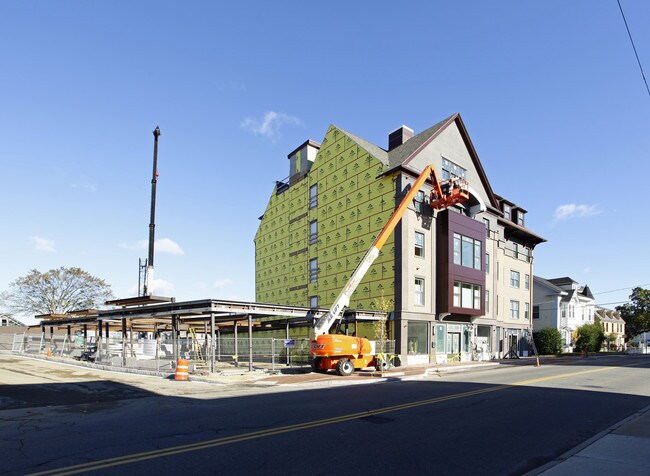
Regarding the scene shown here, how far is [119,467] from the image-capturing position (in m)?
6.88

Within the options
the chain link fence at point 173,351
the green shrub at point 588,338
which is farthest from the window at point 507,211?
the chain link fence at point 173,351

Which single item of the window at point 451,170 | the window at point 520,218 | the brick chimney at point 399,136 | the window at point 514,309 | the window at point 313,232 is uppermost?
the brick chimney at point 399,136

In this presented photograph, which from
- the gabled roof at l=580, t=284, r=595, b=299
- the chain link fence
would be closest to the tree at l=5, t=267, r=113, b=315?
the chain link fence

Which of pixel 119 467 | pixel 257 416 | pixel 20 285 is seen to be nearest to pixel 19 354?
pixel 20 285

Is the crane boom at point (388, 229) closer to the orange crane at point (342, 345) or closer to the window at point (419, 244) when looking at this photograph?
the orange crane at point (342, 345)

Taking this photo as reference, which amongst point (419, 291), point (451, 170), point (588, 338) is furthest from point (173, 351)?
point (588, 338)

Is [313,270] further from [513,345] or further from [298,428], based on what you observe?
[298,428]

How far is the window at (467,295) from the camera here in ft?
113

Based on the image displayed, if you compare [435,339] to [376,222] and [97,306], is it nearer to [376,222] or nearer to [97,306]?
[376,222]

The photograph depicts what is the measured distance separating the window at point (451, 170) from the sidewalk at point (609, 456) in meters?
28.8

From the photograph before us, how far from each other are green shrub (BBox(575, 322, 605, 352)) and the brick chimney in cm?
3583

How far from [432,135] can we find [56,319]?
111 ft

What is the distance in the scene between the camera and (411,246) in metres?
32.2

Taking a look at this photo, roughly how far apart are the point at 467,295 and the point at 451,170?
33.0 ft
